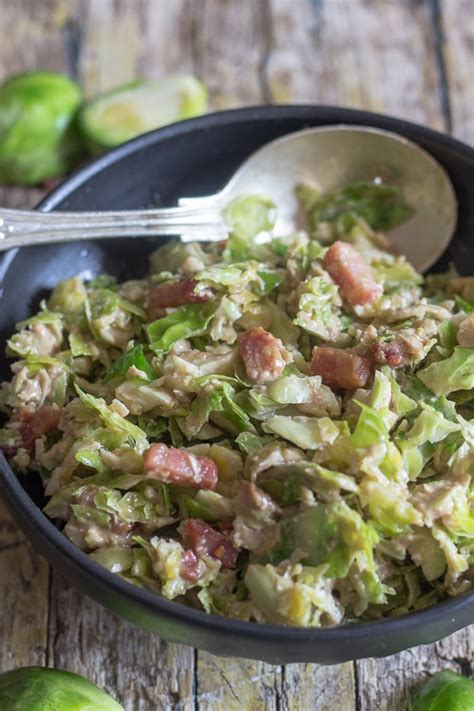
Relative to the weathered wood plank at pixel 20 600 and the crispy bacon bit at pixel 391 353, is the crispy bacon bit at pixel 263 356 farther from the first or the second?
the weathered wood plank at pixel 20 600

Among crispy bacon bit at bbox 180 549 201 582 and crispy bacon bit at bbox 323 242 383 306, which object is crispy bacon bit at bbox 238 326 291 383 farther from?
crispy bacon bit at bbox 180 549 201 582

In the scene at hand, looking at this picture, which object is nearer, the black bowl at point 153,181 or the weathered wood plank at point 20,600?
the weathered wood plank at point 20,600

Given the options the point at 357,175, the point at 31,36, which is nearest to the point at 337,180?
the point at 357,175

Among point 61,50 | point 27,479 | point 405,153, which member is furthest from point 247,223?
point 61,50

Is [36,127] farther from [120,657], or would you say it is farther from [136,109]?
[120,657]

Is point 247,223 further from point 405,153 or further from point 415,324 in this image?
point 415,324

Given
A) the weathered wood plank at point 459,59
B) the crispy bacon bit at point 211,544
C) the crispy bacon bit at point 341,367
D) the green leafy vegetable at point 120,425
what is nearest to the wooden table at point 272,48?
the weathered wood plank at point 459,59

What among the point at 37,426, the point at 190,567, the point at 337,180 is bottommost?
the point at 190,567

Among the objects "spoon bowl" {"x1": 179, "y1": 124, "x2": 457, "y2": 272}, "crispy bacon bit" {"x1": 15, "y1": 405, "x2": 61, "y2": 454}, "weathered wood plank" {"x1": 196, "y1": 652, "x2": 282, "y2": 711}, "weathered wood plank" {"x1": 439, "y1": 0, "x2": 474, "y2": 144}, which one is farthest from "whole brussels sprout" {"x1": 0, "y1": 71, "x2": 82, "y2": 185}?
"weathered wood plank" {"x1": 196, "y1": 652, "x2": 282, "y2": 711}
